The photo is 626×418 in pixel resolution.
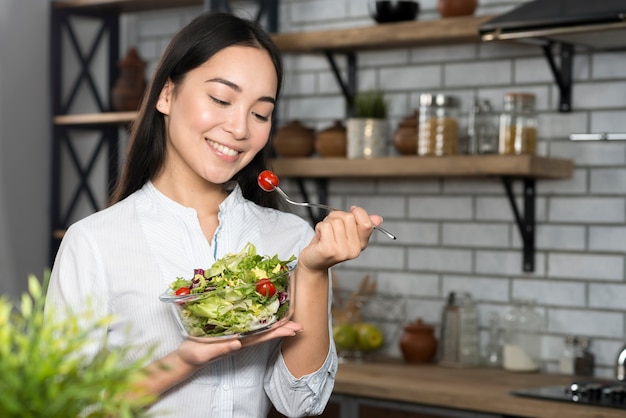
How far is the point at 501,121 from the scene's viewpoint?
3441mm

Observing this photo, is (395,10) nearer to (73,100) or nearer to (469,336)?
(469,336)

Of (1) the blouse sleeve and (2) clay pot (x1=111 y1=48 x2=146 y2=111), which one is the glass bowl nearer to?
(1) the blouse sleeve

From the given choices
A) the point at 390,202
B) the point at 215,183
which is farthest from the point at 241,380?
the point at 390,202

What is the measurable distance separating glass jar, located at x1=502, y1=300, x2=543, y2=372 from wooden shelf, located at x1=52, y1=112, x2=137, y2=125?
1768mm

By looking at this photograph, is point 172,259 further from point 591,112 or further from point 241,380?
point 591,112

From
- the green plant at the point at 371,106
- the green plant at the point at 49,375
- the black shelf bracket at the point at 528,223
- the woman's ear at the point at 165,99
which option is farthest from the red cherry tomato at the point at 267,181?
the green plant at the point at 371,106

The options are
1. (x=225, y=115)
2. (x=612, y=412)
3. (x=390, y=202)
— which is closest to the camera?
(x=225, y=115)

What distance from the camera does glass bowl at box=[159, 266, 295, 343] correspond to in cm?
161

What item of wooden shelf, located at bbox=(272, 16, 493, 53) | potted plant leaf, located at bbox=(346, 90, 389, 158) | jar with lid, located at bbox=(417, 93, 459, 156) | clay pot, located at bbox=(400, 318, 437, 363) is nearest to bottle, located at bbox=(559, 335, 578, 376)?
clay pot, located at bbox=(400, 318, 437, 363)

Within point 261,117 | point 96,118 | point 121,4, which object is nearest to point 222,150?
point 261,117

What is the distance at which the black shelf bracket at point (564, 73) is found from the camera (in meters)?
3.43

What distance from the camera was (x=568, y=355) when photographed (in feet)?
11.4

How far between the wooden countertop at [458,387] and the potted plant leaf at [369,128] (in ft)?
2.56

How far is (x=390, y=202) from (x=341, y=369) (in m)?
0.78
